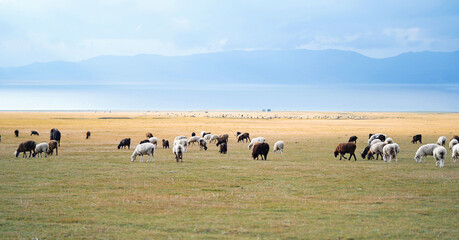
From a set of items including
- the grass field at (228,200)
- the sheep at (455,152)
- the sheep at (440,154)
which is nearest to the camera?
the grass field at (228,200)

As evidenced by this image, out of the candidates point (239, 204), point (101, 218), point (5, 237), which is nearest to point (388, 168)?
point (239, 204)

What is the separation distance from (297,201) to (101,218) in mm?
6360

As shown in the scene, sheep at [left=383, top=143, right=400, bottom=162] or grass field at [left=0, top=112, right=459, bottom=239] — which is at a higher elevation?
sheep at [left=383, top=143, right=400, bottom=162]

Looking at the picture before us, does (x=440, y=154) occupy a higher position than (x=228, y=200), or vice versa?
(x=440, y=154)

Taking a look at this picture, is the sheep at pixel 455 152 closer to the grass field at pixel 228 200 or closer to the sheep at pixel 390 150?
the grass field at pixel 228 200

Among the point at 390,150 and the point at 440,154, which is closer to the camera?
the point at 440,154

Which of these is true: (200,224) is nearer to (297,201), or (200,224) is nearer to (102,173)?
(297,201)

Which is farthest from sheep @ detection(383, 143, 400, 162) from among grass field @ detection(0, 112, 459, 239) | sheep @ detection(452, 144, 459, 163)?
sheep @ detection(452, 144, 459, 163)

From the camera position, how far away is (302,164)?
87.6ft

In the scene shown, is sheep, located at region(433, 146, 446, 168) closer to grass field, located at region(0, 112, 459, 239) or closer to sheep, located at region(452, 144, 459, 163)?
grass field, located at region(0, 112, 459, 239)

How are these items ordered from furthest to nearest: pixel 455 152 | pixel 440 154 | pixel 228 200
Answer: pixel 455 152, pixel 440 154, pixel 228 200

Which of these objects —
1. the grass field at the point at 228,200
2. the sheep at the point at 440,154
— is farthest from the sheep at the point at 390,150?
the sheep at the point at 440,154

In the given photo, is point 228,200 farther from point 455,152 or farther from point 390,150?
point 455,152

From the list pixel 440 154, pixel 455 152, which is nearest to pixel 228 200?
pixel 440 154
